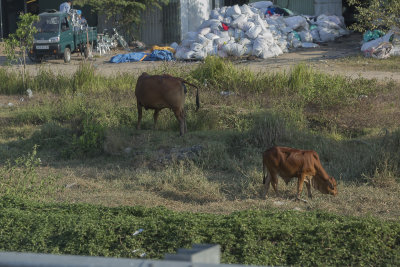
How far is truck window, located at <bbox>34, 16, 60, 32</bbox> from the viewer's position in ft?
74.1

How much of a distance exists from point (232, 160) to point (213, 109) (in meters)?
2.64

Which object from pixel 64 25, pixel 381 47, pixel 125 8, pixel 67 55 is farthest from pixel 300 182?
pixel 125 8

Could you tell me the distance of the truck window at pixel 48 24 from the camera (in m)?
22.6

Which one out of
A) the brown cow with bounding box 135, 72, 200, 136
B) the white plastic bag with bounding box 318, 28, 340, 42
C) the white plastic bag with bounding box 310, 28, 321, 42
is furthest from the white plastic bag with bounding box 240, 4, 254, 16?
the brown cow with bounding box 135, 72, 200, 136

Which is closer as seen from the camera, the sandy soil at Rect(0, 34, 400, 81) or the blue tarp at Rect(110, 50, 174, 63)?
the sandy soil at Rect(0, 34, 400, 81)

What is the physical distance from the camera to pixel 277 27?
24.8 meters

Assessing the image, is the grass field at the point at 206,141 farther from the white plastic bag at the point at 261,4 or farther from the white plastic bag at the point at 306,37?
the white plastic bag at the point at 261,4

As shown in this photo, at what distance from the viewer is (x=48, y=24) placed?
2275 cm

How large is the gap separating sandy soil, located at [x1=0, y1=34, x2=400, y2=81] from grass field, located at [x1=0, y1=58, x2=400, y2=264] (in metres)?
3.64

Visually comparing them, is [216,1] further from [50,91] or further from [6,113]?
[6,113]

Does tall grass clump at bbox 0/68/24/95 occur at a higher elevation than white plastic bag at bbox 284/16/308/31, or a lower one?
lower

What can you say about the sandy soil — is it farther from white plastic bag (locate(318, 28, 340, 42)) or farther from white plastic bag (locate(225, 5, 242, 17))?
white plastic bag (locate(225, 5, 242, 17))

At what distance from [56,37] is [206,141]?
522 inches

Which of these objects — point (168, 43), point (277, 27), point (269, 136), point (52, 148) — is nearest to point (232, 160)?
point (269, 136)
